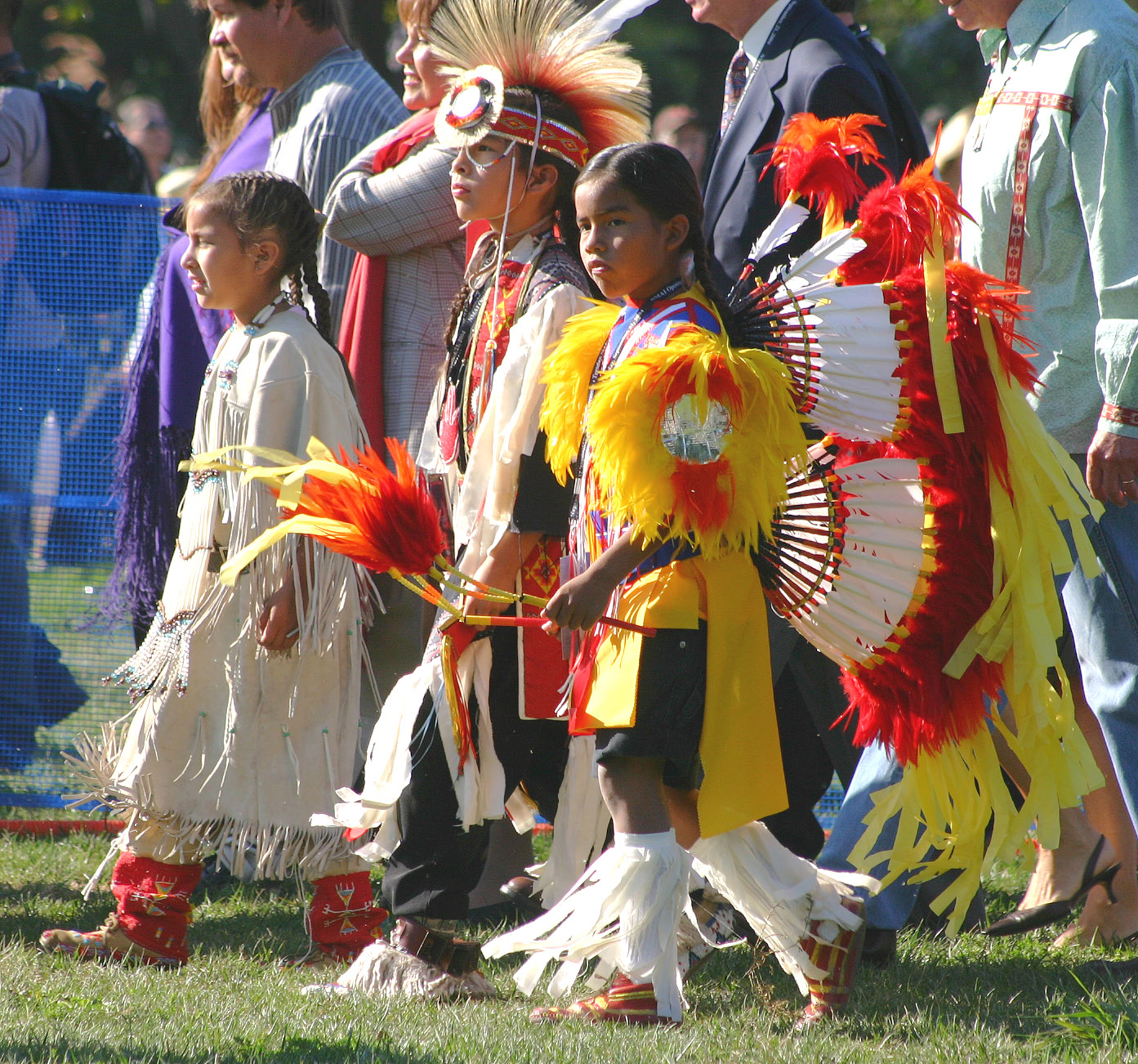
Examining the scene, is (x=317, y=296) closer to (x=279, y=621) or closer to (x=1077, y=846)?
(x=279, y=621)

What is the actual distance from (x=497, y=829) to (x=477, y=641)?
0.86 m

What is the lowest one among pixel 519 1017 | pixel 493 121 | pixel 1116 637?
pixel 519 1017

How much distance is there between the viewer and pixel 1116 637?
10.5ft

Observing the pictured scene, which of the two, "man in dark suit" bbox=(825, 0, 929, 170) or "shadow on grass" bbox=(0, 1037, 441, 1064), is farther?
"man in dark suit" bbox=(825, 0, 929, 170)

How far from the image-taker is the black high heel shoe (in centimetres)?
352

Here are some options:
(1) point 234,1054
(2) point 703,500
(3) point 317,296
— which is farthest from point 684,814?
(3) point 317,296

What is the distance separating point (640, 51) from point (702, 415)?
60.6 feet

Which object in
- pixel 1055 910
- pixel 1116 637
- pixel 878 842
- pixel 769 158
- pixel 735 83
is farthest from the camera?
pixel 735 83

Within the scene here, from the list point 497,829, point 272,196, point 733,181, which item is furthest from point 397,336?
point 497,829

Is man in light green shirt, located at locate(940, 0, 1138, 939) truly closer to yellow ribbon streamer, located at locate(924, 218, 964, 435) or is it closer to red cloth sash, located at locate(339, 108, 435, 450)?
yellow ribbon streamer, located at locate(924, 218, 964, 435)

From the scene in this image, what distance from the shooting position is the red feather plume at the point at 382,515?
9.02 feet

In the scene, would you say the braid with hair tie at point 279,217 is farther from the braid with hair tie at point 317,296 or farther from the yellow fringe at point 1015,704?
the yellow fringe at point 1015,704

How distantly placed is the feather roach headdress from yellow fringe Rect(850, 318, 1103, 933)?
1139mm

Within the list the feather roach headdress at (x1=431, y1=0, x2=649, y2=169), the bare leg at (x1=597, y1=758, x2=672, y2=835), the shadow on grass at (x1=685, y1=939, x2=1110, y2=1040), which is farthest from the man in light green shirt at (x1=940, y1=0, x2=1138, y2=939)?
the bare leg at (x1=597, y1=758, x2=672, y2=835)
